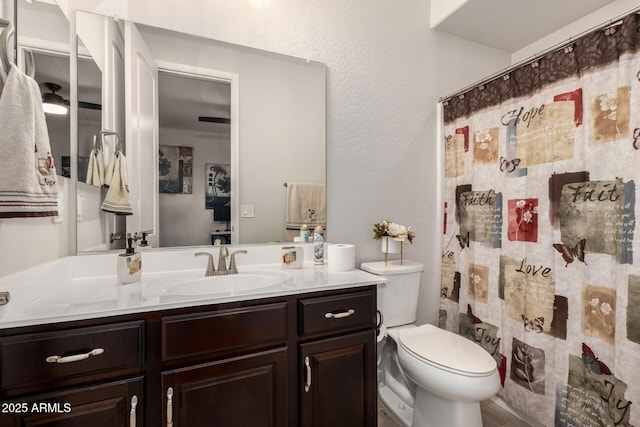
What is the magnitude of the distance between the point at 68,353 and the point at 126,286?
333mm

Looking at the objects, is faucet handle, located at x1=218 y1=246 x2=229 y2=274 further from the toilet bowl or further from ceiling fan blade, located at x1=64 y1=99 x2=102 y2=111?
the toilet bowl

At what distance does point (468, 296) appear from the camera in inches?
74.8

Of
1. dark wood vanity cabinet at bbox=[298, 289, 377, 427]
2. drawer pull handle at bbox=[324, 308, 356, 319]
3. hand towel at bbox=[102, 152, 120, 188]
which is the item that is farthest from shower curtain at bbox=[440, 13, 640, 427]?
hand towel at bbox=[102, 152, 120, 188]

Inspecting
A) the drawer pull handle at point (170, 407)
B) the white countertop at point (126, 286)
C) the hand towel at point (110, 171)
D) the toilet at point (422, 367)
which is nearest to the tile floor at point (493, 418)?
the toilet at point (422, 367)

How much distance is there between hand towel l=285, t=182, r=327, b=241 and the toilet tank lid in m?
0.36

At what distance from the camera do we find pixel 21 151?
0.80m

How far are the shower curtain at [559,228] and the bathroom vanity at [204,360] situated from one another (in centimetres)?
90

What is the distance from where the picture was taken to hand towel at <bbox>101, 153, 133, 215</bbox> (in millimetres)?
1362

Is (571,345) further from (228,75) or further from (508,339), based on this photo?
(228,75)

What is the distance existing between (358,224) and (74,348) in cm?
142

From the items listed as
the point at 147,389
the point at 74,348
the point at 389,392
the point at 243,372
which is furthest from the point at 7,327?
the point at 389,392

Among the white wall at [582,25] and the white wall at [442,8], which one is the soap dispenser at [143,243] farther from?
the white wall at [582,25]

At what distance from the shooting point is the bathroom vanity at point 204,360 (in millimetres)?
817

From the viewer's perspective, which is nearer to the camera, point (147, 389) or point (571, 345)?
point (147, 389)
